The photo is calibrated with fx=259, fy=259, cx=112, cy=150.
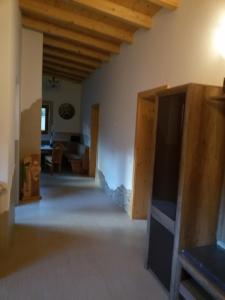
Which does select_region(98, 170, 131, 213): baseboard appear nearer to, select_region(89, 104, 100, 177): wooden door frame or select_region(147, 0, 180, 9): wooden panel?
select_region(89, 104, 100, 177): wooden door frame

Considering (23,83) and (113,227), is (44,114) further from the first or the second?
(113,227)

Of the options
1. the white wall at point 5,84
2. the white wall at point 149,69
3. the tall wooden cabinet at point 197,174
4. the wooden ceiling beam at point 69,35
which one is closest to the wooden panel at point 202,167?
the tall wooden cabinet at point 197,174

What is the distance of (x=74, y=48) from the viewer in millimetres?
5039

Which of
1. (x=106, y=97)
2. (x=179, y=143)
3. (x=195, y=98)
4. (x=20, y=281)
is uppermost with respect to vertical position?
(x=106, y=97)

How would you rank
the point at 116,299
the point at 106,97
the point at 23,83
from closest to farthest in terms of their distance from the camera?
the point at 116,299 < the point at 23,83 < the point at 106,97

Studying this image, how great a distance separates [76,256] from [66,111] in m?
6.42

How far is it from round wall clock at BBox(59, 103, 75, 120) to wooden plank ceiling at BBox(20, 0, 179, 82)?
9.13 feet

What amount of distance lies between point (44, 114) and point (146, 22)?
5.59m

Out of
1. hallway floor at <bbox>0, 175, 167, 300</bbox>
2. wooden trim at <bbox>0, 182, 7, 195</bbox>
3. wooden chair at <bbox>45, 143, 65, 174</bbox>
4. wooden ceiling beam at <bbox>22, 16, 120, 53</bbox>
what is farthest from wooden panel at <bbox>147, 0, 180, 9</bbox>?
wooden chair at <bbox>45, 143, 65, 174</bbox>

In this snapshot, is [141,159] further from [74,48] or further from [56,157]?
[56,157]

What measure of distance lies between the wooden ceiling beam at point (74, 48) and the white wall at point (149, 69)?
25cm

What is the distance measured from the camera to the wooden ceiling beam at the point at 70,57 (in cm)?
550

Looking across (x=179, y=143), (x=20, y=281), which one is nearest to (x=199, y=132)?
(x=179, y=143)

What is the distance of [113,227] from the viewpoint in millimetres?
3568
